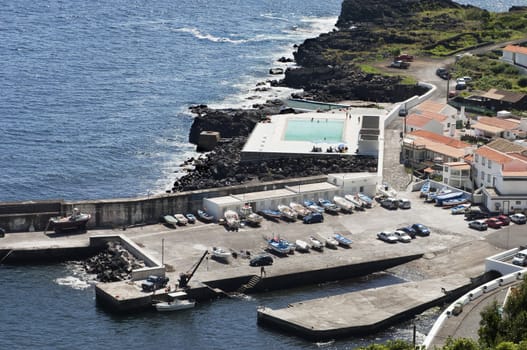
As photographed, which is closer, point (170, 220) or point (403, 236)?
point (403, 236)

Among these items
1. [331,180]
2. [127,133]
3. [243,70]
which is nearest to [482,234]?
[331,180]

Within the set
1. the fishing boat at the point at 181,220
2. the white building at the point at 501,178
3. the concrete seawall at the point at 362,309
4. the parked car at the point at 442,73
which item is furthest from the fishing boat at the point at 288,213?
the parked car at the point at 442,73

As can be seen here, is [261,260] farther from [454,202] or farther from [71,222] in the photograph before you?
[454,202]

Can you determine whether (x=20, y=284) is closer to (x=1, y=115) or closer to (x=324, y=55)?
(x=1, y=115)

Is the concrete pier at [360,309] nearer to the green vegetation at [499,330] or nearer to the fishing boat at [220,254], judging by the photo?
the fishing boat at [220,254]

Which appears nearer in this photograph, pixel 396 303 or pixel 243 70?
pixel 396 303

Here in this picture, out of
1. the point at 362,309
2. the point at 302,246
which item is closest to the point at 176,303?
the point at 362,309
